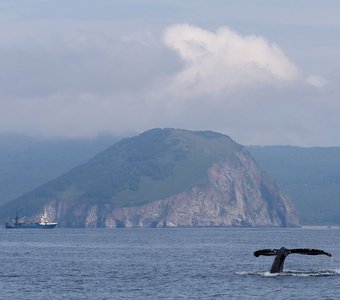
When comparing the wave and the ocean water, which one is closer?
the ocean water

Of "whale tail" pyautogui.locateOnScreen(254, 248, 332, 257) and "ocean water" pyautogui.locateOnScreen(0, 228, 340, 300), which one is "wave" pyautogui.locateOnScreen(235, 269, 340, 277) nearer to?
"ocean water" pyautogui.locateOnScreen(0, 228, 340, 300)

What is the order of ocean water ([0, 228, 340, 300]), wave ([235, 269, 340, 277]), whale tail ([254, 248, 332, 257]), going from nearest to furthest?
ocean water ([0, 228, 340, 300])
whale tail ([254, 248, 332, 257])
wave ([235, 269, 340, 277])

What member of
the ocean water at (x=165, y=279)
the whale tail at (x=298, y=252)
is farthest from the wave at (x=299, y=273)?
the whale tail at (x=298, y=252)

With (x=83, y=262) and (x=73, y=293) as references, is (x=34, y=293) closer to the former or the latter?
(x=73, y=293)

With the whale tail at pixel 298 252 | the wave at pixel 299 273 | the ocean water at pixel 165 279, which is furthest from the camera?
the wave at pixel 299 273

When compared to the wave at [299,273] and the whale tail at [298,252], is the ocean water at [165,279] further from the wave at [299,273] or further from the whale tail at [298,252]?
the whale tail at [298,252]

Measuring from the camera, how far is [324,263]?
168 meters

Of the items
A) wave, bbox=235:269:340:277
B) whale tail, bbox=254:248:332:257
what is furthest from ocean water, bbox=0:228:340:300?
whale tail, bbox=254:248:332:257

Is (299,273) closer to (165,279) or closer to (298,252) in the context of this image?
(298,252)

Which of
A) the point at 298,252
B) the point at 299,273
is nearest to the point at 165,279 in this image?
the point at 298,252

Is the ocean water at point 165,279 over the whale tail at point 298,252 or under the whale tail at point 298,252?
under

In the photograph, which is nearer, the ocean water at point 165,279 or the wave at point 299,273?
the ocean water at point 165,279

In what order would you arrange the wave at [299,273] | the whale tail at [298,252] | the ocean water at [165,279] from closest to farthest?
the ocean water at [165,279]
the whale tail at [298,252]
the wave at [299,273]

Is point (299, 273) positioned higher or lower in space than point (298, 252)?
lower
